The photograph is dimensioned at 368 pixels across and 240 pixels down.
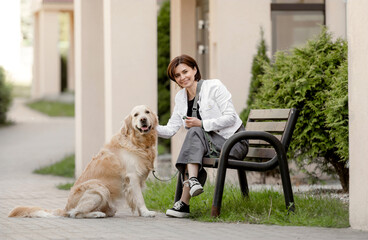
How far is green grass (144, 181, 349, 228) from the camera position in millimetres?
6753

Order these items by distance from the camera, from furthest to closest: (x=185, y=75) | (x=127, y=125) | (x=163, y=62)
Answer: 1. (x=163, y=62)
2. (x=127, y=125)
3. (x=185, y=75)

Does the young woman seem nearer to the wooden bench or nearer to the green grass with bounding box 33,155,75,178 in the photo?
the wooden bench

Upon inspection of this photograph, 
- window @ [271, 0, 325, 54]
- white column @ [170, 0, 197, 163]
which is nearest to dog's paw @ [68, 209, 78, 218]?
window @ [271, 0, 325, 54]

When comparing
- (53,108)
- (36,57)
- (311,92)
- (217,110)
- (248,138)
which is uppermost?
(36,57)

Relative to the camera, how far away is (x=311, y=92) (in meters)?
8.80

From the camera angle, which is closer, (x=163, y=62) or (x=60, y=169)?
(x=60, y=169)

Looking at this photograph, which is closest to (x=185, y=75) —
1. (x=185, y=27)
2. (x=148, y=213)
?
(x=148, y=213)

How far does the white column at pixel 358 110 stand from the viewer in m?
6.24

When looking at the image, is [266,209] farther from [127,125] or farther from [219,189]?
[127,125]

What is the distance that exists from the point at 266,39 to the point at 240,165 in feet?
16.3

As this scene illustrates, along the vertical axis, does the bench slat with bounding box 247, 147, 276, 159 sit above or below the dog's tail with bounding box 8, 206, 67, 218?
above

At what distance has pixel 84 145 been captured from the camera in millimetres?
12508

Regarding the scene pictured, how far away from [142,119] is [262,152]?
1169 millimetres

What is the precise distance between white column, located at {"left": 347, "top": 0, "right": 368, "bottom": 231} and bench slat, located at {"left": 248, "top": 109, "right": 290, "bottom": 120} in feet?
3.38
